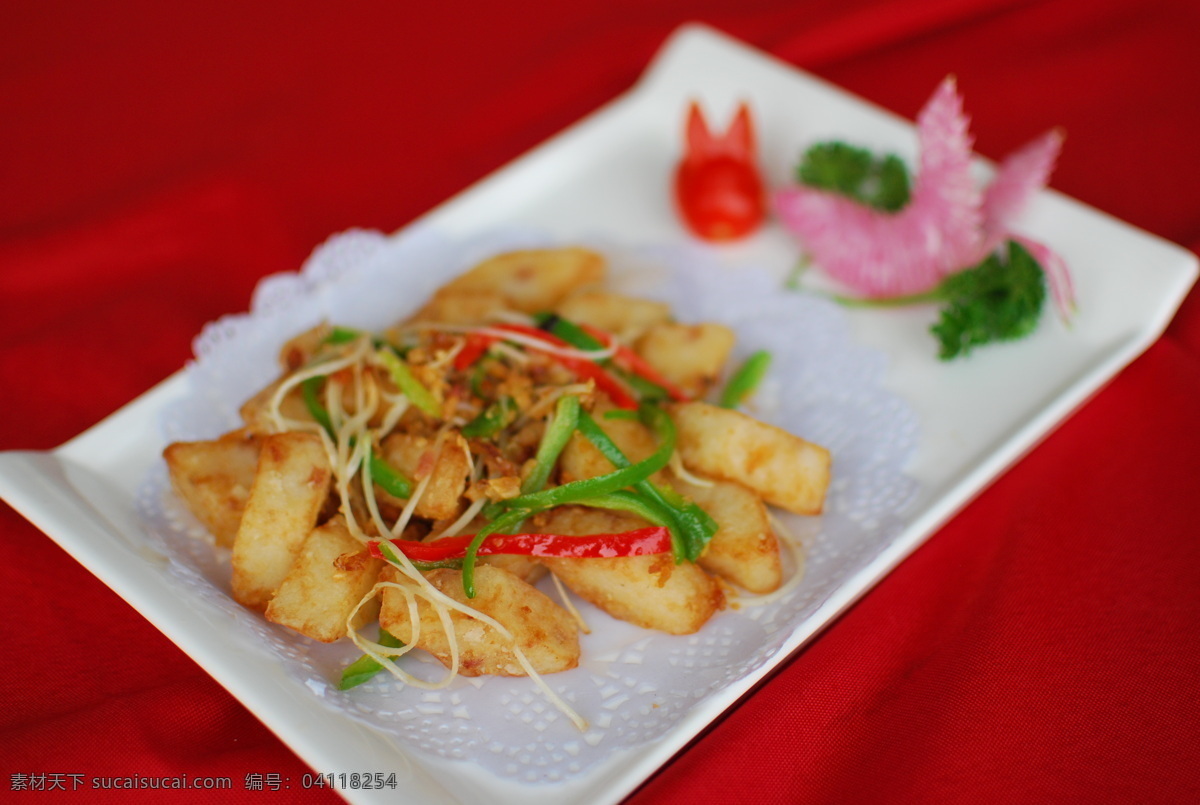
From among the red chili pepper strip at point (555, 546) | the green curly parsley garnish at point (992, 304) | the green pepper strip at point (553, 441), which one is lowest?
the red chili pepper strip at point (555, 546)

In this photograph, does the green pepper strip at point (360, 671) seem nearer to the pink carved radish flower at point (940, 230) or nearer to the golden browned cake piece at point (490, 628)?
the golden browned cake piece at point (490, 628)

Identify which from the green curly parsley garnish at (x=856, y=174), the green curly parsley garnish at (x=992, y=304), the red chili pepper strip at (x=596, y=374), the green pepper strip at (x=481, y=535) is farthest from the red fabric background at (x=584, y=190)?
the red chili pepper strip at (x=596, y=374)

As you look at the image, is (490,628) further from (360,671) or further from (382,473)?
(382,473)

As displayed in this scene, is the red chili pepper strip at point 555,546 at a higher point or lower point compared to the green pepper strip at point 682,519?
lower

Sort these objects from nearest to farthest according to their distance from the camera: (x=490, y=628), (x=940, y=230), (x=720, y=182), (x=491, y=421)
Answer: (x=490, y=628), (x=491, y=421), (x=940, y=230), (x=720, y=182)

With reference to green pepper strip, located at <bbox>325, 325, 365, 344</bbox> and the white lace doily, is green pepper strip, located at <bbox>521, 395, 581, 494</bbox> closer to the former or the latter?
the white lace doily

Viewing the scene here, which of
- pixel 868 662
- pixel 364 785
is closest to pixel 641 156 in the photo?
pixel 868 662

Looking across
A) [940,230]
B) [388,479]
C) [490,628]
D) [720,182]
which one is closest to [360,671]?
[490,628]
